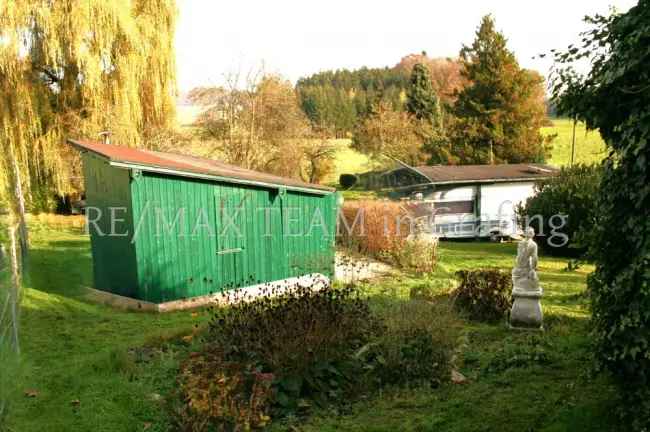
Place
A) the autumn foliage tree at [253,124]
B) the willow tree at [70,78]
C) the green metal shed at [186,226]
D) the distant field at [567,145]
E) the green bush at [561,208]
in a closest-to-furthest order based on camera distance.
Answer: the green metal shed at [186,226] < the willow tree at [70,78] < the green bush at [561,208] < the autumn foliage tree at [253,124] < the distant field at [567,145]

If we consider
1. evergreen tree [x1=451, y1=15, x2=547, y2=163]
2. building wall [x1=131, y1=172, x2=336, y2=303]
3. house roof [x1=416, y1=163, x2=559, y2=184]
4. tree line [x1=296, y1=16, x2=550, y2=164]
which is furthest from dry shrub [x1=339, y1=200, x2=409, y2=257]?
evergreen tree [x1=451, y1=15, x2=547, y2=163]

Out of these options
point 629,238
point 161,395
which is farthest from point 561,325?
point 161,395

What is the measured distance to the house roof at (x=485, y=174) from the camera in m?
24.5

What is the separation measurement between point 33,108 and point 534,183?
67.0ft

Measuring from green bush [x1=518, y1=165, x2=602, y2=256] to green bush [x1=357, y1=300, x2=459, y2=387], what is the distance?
1334cm

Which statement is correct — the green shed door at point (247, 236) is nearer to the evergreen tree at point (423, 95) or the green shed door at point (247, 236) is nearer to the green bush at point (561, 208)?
the green bush at point (561, 208)

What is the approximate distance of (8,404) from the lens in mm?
5672

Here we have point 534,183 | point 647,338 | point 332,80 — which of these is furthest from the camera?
point 332,80

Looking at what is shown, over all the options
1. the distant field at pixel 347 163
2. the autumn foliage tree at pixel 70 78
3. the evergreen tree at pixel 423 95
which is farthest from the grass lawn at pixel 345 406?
the evergreen tree at pixel 423 95

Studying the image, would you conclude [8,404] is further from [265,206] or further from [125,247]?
[265,206]

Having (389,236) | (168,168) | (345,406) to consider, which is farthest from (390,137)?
(345,406)

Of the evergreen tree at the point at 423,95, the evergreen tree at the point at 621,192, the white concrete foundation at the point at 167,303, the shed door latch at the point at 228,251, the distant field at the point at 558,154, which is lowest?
the white concrete foundation at the point at 167,303

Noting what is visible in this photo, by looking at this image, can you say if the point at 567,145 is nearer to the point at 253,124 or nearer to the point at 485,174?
the point at 485,174

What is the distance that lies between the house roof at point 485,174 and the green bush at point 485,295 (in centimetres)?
1365
